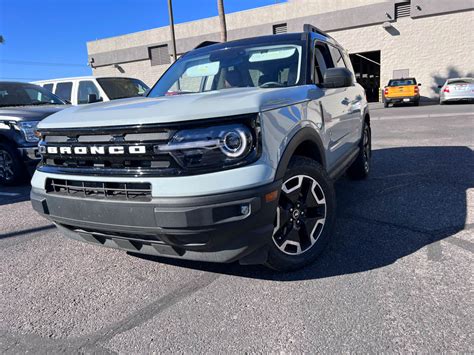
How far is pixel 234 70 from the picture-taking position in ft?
11.8

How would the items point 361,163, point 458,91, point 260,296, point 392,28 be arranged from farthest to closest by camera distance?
point 392,28, point 458,91, point 361,163, point 260,296

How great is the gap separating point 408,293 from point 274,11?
2739 centimetres

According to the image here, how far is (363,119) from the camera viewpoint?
5.41m

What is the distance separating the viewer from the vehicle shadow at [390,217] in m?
2.93

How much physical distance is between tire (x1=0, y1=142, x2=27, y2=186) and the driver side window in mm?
4849

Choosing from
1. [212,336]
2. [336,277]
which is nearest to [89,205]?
[212,336]

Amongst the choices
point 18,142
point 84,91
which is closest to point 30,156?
point 18,142

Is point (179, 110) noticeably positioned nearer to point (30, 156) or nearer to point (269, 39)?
point (269, 39)

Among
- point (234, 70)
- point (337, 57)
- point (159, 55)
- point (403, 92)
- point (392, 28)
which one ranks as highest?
point (159, 55)

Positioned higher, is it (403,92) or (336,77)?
(336,77)

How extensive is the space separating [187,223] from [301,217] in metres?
1.06

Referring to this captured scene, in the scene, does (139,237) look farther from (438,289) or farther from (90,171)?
(438,289)

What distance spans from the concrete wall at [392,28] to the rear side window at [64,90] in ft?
63.6

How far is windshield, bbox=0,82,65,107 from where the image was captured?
7113 mm
